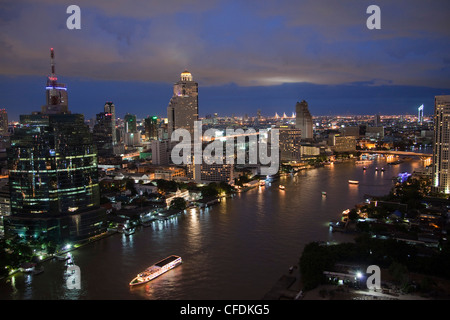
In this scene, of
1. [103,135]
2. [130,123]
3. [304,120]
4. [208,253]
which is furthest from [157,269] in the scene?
[130,123]

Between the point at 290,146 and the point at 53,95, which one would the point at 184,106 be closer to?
the point at 290,146

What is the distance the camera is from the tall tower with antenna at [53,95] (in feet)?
28.3

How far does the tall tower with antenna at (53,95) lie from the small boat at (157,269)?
4.44m

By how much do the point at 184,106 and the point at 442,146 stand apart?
1498 centimetres

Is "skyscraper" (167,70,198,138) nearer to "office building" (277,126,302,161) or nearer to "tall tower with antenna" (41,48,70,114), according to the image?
"office building" (277,126,302,161)

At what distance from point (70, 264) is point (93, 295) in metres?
1.41

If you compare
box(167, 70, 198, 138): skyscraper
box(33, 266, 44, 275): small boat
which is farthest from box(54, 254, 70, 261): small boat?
box(167, 70, 198, 138): skyscraper

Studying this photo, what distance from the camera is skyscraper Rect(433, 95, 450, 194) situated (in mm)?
12086

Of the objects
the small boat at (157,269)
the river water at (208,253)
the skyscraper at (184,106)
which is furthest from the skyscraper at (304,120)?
the small boat at (157,269)

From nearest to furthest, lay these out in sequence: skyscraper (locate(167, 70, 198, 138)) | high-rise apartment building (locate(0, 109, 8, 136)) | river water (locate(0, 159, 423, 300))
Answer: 1. river water (locate(0, 159, 423, 300))
2. skyscraper (locate(167, 70, 198, 138))
3. high-rise apartment building (locate(0, 109, 8, 136))

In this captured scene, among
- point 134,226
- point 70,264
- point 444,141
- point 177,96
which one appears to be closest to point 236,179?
point 134,226

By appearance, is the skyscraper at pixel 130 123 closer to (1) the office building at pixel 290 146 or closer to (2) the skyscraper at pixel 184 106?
(2) the skyscraper at pixel 184 106

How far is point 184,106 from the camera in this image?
23516mm

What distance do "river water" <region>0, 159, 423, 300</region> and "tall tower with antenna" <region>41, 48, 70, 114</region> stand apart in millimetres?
3156
